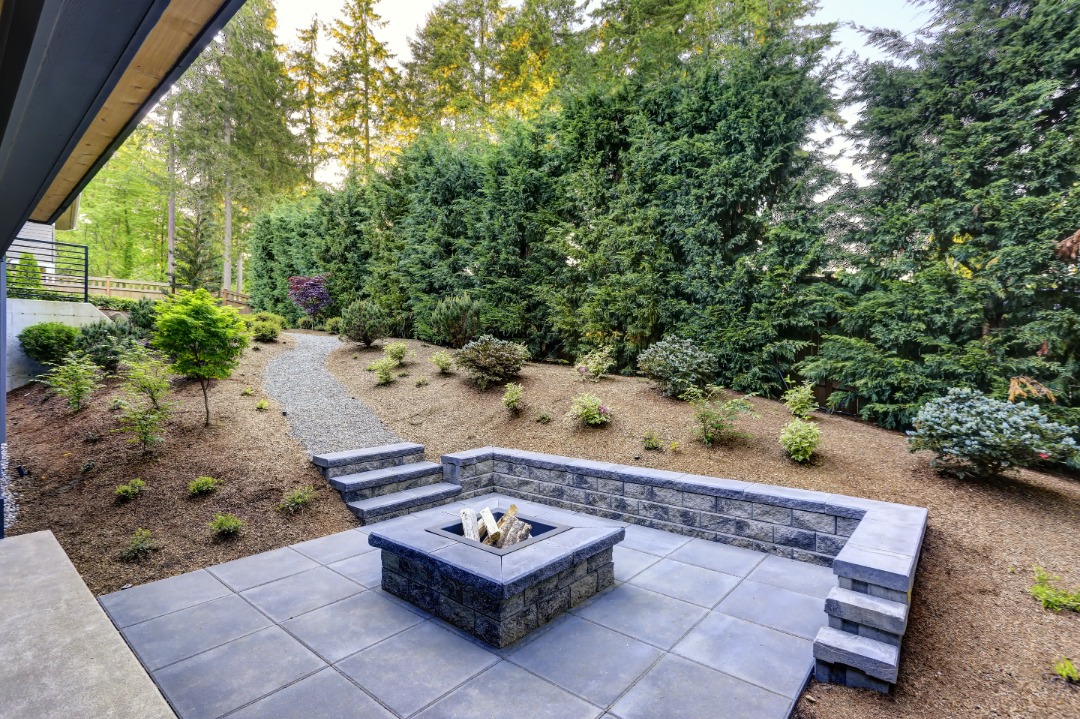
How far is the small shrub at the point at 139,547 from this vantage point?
365 cm

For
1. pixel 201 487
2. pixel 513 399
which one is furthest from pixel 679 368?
pixel 201 487

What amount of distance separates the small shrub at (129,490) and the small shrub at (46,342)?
608cm

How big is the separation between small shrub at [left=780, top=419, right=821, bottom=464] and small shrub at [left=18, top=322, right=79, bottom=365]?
11.5 m

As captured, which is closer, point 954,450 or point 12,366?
point 954,450

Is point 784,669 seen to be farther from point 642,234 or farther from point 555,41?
point 555,41

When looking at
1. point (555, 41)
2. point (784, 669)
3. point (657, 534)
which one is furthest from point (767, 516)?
point (555, 41)

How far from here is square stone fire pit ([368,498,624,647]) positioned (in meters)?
2.76

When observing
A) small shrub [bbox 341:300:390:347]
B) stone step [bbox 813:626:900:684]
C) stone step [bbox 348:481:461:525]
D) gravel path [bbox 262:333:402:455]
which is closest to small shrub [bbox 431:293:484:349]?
small shrub [bbox 341:300:390:347]

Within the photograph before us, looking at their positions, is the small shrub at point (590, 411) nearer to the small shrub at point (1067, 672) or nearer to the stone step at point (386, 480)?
the stone step at point (386, 480)

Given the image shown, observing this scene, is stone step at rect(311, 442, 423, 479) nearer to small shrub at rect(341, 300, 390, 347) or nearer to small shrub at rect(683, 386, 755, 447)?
small shrub at rect(683, 386, 755, 447)

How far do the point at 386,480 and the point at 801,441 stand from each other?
14.4 feet

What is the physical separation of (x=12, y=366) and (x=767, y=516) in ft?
41.1

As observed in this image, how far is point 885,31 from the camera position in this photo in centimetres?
561

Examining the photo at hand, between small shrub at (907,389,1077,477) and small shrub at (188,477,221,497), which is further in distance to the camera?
small shrub at (188,477,221,497)
